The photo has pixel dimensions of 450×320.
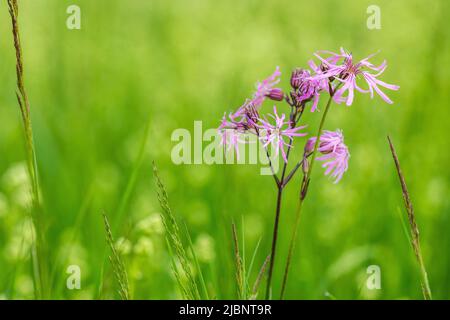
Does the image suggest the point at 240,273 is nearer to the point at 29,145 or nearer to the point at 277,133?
the point at 277,133

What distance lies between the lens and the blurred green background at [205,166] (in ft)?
8.98

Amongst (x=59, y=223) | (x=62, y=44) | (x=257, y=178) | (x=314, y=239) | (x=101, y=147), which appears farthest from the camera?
(x=62, y=44)

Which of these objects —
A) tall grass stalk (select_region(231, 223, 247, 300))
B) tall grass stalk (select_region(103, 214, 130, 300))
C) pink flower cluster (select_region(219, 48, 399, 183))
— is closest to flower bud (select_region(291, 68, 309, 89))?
pink flower cluster (select_region(219, 48, 399, 183))

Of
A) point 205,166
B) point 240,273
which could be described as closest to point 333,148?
point 240,273

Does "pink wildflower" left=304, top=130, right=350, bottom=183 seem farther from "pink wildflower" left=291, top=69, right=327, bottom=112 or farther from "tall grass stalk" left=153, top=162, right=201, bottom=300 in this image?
"tall grass stalk" left=153, top=162, right=201, bottom=300

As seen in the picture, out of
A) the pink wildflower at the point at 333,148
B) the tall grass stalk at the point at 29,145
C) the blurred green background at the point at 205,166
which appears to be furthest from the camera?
the blurred green background at the point at 205,166

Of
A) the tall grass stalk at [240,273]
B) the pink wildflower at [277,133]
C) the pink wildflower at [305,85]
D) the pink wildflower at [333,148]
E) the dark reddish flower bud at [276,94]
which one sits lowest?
the tall grass stalk at [240,273]

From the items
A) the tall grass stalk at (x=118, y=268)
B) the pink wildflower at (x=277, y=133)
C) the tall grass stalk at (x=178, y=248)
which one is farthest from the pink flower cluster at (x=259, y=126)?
the tall grass stalk at (x=118, y=268)

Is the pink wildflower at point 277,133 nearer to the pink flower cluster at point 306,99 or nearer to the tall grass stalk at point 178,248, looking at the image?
the pink flower cluster at point 306,99

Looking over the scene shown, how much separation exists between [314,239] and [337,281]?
0.95 ft

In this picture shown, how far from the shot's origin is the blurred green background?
274 cm
